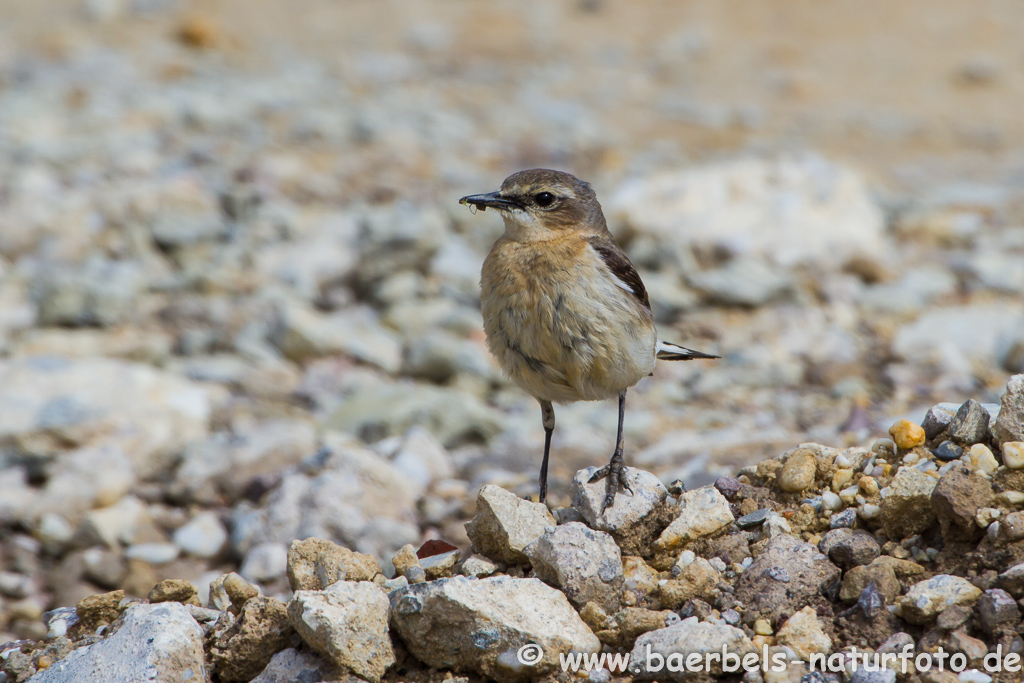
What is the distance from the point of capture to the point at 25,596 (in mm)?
5660

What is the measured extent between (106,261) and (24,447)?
3.49m

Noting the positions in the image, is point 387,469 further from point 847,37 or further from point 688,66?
point 847,37

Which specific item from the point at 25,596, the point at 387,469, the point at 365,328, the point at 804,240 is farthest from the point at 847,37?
the point at 25,596

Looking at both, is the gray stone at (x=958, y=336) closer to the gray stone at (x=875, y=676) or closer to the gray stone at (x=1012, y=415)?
the gray stone at (x=1012, y=415)

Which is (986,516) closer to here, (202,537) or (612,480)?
(612,480)

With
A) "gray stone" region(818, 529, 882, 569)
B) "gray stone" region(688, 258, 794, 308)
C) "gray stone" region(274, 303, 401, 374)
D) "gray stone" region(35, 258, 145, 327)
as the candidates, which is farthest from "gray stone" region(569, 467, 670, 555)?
"gray stone" region(35, 258, 145, 327)

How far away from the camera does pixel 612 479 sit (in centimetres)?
433

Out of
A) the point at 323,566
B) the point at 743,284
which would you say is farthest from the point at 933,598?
the point at 743,284

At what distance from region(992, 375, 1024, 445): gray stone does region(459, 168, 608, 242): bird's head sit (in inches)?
90.3

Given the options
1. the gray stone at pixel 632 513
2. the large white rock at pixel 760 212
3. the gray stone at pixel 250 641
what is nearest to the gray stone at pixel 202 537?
the gray stone at pixel 250 641

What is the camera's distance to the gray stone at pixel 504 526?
4141 mm

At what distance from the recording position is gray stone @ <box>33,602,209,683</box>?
3.63m

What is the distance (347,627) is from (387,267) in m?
6.31

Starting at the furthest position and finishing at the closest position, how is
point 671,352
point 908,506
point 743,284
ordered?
point 743,284
point 671,352
point 908,506
